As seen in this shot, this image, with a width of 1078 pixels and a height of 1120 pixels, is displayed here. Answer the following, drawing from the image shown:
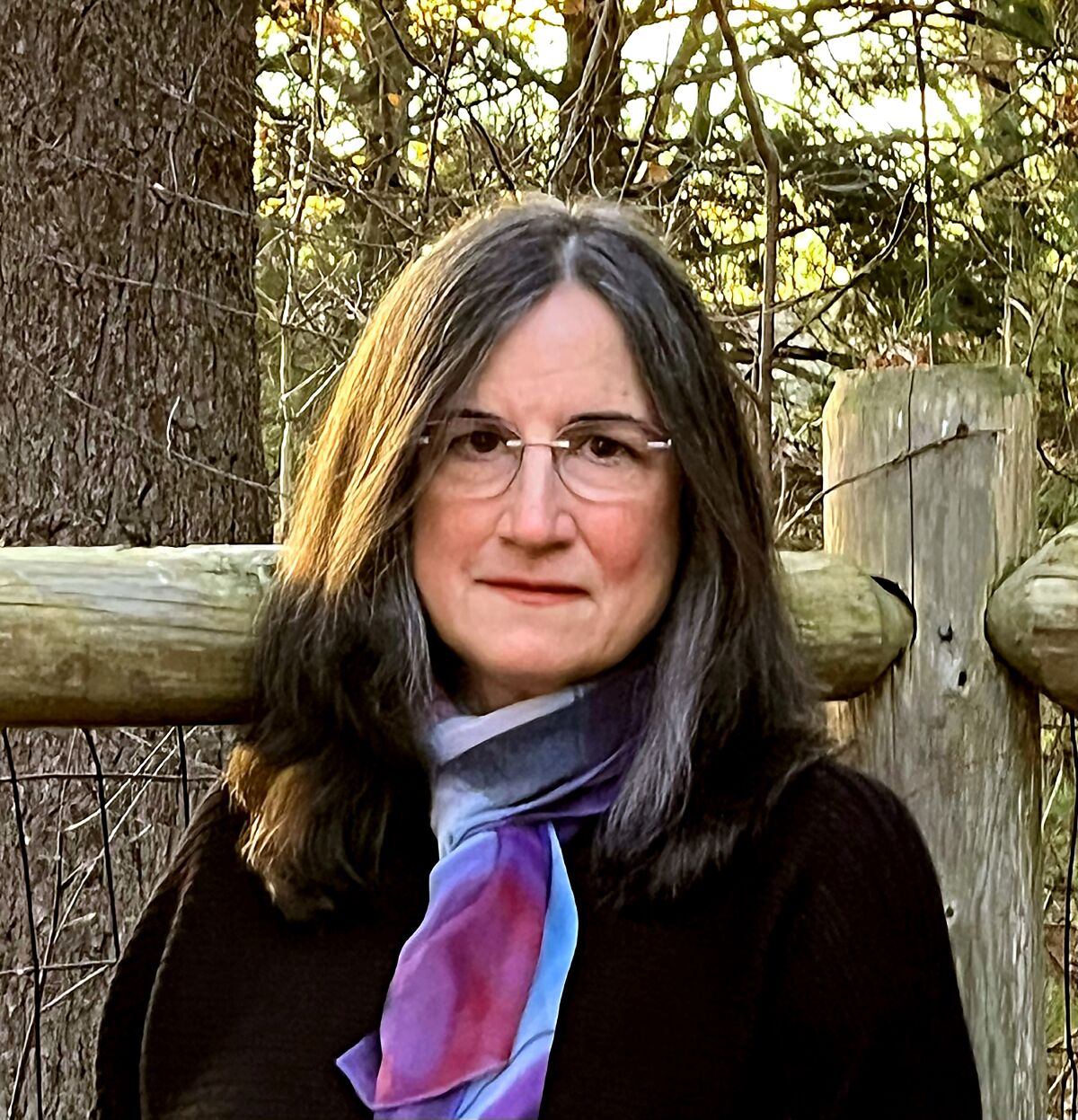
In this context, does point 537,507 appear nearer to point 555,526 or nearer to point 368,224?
point 555,526

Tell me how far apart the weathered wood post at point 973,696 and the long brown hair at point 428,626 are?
0.23m

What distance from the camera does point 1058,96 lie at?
4051mm

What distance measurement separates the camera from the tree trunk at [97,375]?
2.97 m

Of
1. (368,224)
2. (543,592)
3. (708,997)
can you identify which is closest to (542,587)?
(543,592)

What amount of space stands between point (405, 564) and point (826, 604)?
462mm

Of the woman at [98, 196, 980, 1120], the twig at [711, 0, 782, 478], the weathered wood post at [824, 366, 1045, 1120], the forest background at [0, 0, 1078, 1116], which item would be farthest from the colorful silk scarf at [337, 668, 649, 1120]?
the twig at [711, 0, 782, 478]

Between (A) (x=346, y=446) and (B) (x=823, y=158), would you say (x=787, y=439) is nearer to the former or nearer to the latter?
(B) (x=823, y=158)

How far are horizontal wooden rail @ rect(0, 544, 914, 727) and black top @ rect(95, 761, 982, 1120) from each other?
0.25m

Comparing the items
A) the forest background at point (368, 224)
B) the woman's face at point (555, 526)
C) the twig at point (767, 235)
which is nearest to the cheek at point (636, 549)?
the woman's face at point (555, 526)

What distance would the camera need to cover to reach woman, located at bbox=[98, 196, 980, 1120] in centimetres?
137

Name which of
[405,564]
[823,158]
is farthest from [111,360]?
[823,158]

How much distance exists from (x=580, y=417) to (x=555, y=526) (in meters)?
0.10

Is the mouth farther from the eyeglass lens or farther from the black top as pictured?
the black top

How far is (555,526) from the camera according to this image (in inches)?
54.3
